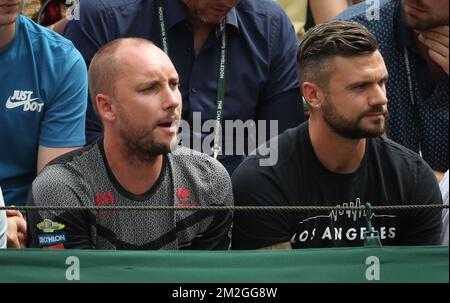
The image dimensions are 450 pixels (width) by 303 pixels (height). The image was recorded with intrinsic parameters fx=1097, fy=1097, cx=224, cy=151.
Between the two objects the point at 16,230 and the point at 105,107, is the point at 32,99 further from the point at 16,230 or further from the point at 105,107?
the point at 16,230

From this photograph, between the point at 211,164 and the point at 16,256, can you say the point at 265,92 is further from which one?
the point at 16,256

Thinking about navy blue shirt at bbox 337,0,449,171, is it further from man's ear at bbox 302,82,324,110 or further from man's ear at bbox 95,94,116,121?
man's ear at bbox 95,94,116,121

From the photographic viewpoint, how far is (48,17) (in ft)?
18.2

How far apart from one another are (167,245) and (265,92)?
123 cm

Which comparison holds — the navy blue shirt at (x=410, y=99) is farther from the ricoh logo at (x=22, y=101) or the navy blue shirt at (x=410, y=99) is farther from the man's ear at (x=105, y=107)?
the ricoh logo at (x=22, y=101)

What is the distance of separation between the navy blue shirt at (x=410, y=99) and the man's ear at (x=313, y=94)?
0.59 m

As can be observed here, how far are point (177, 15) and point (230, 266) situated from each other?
1729 millimetres

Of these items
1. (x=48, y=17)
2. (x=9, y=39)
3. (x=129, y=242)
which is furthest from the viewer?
(x=48, y=17)

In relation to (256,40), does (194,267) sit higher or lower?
lower

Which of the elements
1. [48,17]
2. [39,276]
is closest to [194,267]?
[39,276]

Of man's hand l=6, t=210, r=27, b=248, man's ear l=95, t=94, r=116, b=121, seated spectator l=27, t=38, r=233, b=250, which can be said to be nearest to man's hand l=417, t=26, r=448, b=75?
Answer: seated spectator l=27, t=38, r=233, b=250

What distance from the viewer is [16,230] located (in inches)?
157

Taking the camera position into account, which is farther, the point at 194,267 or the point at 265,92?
the point at 265,92

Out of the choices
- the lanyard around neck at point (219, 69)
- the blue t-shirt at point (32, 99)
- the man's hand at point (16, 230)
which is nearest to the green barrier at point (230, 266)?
the man's hand at point (16, 230)
